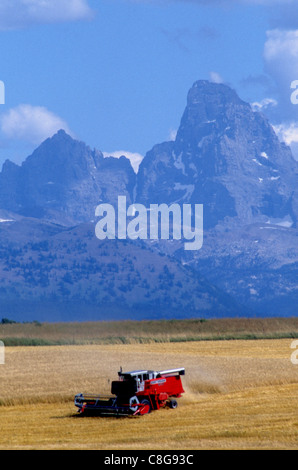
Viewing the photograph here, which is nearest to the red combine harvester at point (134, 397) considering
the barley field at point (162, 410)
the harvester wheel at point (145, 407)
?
the harvester wheel at point (145, 407)

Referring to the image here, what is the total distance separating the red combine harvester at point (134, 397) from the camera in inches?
1252

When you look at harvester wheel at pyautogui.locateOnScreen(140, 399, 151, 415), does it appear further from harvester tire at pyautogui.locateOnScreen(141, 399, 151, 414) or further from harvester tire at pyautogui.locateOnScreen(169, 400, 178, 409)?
harvester tire at pyautogui.locateOnScreen(169, 400, 178, 409)

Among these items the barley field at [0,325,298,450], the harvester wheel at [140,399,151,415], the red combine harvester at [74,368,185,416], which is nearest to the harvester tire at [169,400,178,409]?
the red combine harvester at [74,368,185,416]

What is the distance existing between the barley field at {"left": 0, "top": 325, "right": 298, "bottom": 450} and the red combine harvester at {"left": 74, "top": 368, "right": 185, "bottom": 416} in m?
0.43

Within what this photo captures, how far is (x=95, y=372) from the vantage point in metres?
44.1

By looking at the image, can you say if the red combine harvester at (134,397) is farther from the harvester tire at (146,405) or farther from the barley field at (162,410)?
the barley field at (162,410)

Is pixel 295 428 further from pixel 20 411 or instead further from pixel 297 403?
pixel 20 411

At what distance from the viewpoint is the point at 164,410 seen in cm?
3278

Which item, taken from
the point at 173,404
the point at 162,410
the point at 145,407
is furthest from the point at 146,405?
the point at 173,404

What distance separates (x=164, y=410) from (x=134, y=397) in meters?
1.52

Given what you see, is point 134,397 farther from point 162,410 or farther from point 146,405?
point 162,410

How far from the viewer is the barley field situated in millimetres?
26328

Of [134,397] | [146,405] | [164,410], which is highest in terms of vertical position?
[134,397]
